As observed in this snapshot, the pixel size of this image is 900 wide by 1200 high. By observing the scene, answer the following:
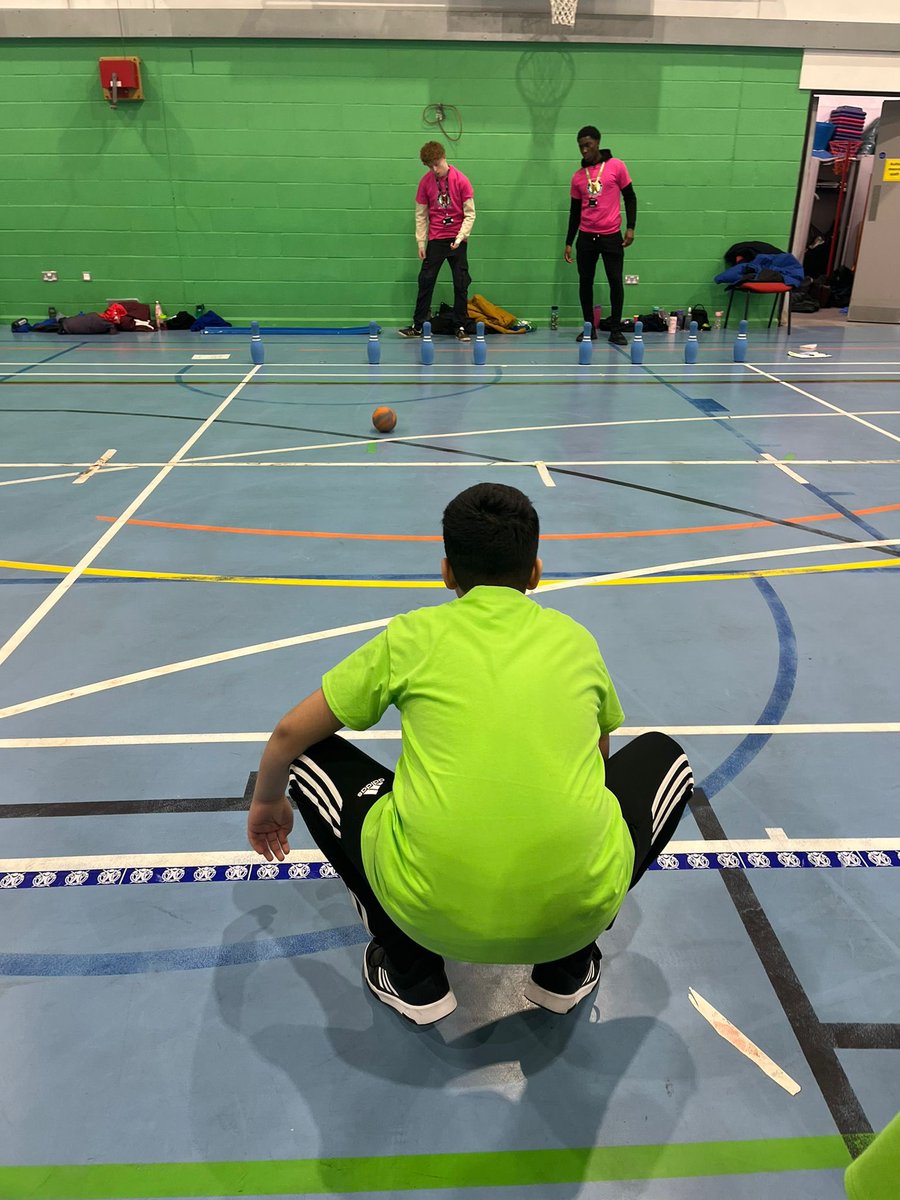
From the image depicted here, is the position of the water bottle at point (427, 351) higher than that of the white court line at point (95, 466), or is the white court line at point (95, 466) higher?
the water bottle at point (427, 351)

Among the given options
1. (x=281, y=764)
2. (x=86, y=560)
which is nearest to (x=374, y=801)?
(x=281, y=764)

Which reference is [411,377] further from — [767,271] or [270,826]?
[270,826]

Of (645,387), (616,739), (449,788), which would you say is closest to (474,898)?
(449,788)

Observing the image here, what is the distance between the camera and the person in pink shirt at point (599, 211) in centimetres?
952

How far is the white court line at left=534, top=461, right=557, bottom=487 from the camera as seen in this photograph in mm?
5332

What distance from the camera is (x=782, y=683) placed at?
3137 millimetres

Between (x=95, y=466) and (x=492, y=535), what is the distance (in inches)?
185

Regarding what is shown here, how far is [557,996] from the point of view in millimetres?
1840

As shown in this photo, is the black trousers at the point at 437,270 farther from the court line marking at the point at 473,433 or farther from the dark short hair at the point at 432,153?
the court line marking at the point at 473,433

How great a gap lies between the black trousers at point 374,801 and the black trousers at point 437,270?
914 cm

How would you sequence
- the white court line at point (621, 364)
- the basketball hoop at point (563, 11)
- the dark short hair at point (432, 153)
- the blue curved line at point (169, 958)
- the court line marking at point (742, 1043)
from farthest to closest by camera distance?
the basketball hoop at point (563, 11), the dark short hair at point (432, 153), the white court line at point (621, 364), the blue curved line at point (169, 958), the court line marking at point (742, 1043)

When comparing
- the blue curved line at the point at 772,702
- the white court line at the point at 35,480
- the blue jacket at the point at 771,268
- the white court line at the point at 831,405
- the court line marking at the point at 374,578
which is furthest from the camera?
the blue jacket at the point at 771,268

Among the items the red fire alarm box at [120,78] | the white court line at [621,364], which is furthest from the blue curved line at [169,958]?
the red fire alarm box at [120,78]

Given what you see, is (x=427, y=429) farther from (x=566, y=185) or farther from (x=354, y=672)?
(x=566, y=185)
